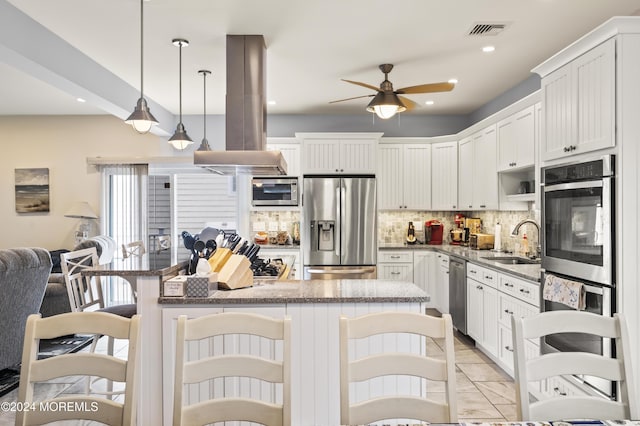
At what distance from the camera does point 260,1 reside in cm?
301

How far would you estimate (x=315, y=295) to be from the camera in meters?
2.53

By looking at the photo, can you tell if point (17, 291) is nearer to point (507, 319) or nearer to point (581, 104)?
point (507, 319)

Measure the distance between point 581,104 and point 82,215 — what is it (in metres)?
6.38

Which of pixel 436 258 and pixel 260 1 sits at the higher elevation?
pixel 260 1

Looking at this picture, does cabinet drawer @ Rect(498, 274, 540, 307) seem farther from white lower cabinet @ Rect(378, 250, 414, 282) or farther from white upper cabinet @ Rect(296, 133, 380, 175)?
white upper cabinet @ Rect(296, 133, 380, 175)

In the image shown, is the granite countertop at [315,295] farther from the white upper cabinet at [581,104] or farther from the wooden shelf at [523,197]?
the wooden shelf at [523,197]

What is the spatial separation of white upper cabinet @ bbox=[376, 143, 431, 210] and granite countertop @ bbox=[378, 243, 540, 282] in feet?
1.93

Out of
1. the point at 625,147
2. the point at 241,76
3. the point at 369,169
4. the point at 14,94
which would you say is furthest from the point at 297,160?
the point at 625,147

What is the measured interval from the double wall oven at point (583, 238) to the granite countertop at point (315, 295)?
959 mm

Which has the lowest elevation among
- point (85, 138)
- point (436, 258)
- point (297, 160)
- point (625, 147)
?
point (436, 258)

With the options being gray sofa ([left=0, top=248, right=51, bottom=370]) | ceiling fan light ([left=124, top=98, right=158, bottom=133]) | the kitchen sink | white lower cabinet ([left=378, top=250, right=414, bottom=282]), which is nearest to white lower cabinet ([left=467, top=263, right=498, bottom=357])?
the kitchen sink

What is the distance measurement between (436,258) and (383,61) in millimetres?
2762

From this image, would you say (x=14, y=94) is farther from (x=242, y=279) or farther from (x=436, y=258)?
(x=436, y=258)

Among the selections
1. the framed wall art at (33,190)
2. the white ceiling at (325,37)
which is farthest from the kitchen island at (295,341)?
the framed wall art at (33,190)
